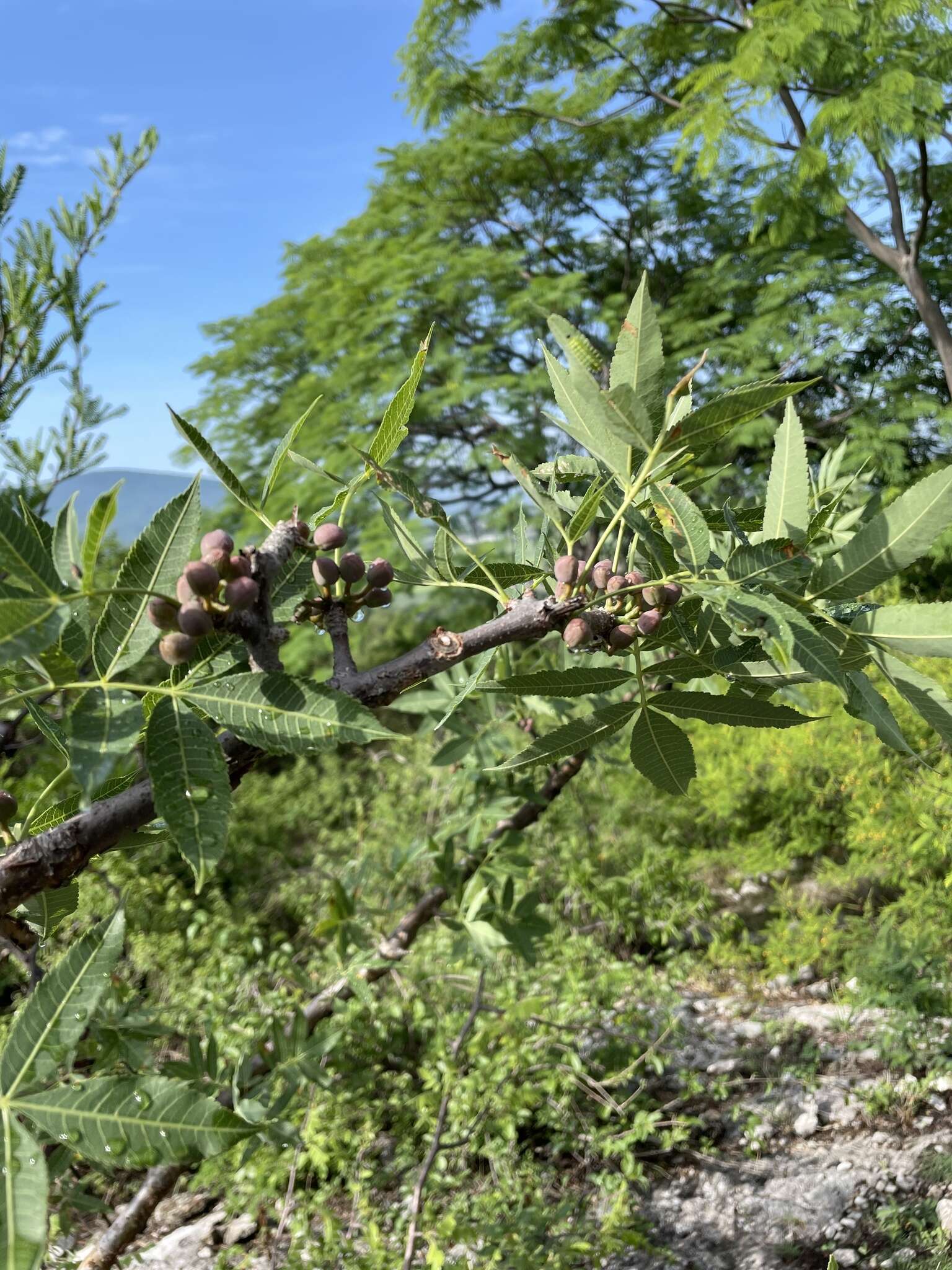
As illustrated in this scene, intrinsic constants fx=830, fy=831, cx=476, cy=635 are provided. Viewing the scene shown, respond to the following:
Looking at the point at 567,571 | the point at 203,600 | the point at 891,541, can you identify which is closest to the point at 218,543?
the point at 203,600

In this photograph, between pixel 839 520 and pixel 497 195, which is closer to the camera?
pixel 839 520

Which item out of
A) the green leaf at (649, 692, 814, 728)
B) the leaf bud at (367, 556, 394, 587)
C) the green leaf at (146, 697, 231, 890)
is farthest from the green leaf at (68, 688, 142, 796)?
the green leaf at (649, 692, 814, 728)

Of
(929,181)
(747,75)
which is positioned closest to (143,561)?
(747,75)

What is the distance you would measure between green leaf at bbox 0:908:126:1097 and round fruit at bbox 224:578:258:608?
0.12m

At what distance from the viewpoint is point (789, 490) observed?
0.33 metres

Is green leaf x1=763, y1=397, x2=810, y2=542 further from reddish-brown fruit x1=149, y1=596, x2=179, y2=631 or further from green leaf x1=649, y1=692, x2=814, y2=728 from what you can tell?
reddish-brown fruit x1=149, y1=596, x2=179, y2=631

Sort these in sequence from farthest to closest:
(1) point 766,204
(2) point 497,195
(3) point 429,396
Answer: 1. (2) point 497,195
2. (3) point 429,396
3. (1) point 766,204

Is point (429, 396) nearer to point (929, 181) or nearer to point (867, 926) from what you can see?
point (929, 181)

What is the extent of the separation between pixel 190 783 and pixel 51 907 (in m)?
0.16

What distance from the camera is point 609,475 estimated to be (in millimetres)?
368

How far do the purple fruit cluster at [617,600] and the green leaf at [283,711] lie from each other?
3.9 inches

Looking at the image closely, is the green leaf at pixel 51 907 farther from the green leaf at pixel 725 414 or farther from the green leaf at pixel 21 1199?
the green leaf at pixel 725 414

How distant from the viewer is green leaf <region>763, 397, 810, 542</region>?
12.6 inches

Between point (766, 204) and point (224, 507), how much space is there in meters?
4.03
